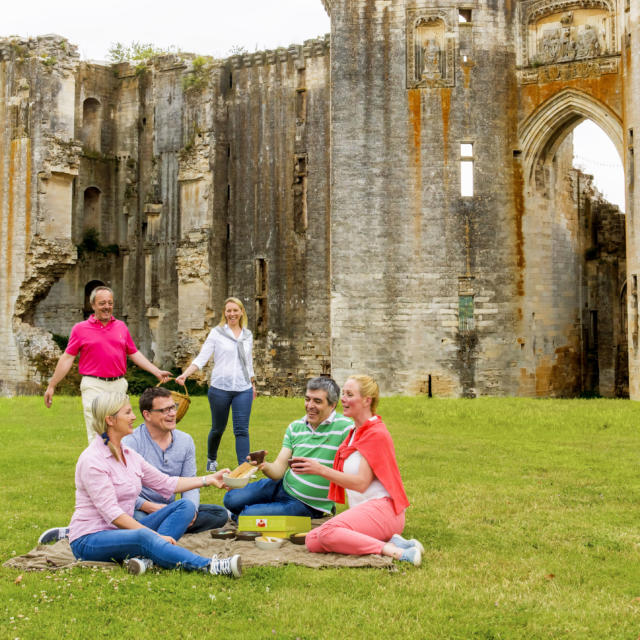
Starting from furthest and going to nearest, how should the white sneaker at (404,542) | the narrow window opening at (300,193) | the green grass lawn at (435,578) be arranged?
the narrow window opening at (300,193) < the white sneaker at (404,542) < the green grass lawn at (435,578)

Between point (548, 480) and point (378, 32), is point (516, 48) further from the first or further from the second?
point (548, 480)

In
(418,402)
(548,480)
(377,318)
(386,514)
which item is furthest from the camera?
(377,318)

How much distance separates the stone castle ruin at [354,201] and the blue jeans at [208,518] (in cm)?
1493

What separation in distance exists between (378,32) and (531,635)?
64.6 feet

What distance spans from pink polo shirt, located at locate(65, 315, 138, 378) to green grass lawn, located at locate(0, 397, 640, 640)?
125 centimetres

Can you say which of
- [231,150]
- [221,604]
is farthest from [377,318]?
[221,604]

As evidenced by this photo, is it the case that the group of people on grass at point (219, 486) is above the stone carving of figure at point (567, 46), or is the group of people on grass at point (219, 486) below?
below

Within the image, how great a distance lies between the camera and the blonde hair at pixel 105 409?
5840 mm

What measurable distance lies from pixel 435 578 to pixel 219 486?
1.66 m

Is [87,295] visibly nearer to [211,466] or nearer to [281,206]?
[281,206]

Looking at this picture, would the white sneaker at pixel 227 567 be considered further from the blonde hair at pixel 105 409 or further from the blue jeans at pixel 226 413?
the blue jeans at pixel 226 413

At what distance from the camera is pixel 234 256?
26844mm

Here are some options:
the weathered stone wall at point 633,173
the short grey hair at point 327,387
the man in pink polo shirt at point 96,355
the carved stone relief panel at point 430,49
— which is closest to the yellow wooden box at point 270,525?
the short grey hair at point 327,387

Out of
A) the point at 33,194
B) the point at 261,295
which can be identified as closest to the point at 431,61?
the point at 261,295
